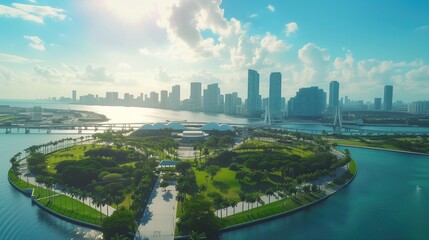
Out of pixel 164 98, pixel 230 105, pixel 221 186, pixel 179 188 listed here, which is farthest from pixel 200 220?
pixel 164 98

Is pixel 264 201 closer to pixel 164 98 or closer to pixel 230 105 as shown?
pixel 230 105

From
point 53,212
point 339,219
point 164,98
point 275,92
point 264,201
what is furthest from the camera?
point 164,98

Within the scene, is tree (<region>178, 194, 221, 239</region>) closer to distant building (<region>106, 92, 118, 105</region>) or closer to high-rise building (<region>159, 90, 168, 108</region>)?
high-rise building (<region>159, 90, 168, 108</region>)

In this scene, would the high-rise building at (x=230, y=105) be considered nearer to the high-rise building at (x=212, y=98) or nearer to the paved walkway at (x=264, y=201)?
the high-rise building at (x=212, y=98)

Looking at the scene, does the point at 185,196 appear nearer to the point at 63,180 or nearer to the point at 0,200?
the point at 63,180

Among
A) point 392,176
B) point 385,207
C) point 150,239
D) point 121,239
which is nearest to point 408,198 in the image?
point 385,207

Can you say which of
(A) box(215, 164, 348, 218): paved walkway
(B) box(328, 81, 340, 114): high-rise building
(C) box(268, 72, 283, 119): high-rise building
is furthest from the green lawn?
(B) box(328, 81, 340, 114): high-rise building
